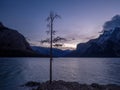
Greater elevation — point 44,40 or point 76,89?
point 44,40

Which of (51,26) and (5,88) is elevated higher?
(51,26)

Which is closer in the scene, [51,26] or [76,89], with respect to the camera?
[76,89]

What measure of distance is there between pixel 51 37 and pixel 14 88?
15876 mm

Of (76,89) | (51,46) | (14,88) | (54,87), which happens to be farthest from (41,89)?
(14,88)

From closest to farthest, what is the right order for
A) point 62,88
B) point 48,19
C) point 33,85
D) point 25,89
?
point 62,88, point 48,19, point 25,89, point 33,85

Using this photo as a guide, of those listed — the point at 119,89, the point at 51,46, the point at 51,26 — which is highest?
the point at 51,26

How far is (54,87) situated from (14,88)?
13804 mm

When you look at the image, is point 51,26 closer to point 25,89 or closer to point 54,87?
point 54,87

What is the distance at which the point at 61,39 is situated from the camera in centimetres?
3556

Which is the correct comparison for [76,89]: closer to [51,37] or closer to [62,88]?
[62,88]

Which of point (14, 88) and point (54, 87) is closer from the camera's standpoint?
point (54, 87)

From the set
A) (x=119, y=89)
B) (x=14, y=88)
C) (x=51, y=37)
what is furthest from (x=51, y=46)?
(x=119, y=89)

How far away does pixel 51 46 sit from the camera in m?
35.9

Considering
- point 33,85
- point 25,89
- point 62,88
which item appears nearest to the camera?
point 62,88
